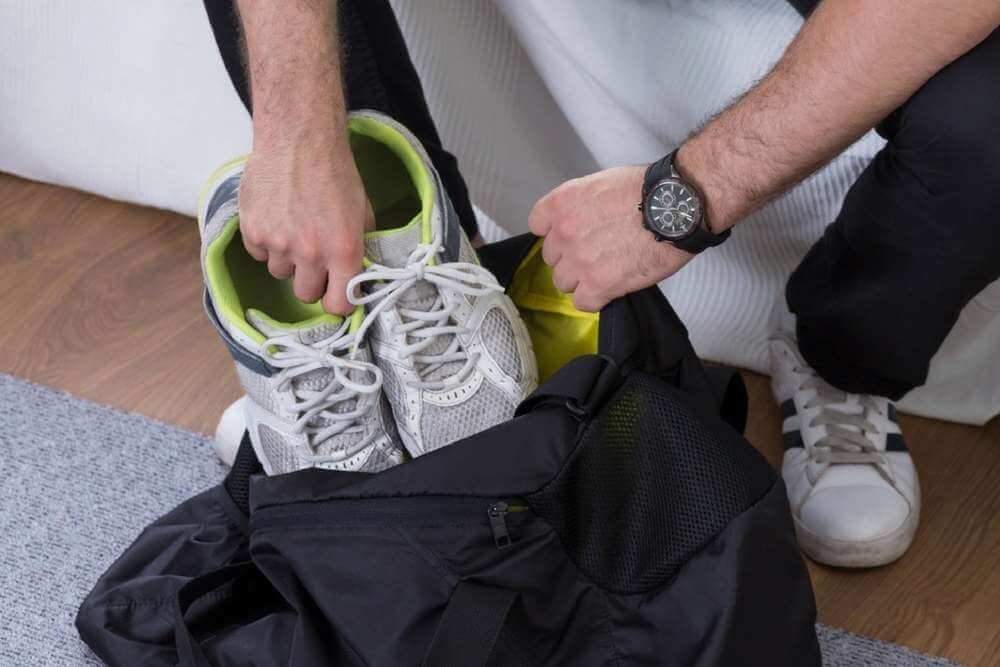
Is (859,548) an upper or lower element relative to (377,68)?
lower

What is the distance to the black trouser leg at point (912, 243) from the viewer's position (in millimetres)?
818

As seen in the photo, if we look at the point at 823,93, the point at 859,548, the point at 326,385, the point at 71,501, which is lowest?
the point at 71,501

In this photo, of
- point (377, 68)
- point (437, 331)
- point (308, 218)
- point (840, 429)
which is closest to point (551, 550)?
point (437, 331)

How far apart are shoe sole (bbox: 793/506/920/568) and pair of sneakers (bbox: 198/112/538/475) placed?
302 mm

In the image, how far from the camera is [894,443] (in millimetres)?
1037

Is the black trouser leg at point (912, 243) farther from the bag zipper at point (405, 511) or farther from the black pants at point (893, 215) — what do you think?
the bag zipper at point (405, 511)

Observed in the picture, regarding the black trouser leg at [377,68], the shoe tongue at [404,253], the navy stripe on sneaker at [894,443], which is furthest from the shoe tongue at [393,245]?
the navy stripe on sneaker at [894,443]

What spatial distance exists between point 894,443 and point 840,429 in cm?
5

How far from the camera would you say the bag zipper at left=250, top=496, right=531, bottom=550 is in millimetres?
728

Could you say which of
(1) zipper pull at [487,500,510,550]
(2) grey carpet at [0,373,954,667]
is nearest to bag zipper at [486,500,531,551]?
(1) zipper pull at [487,500,510,550]

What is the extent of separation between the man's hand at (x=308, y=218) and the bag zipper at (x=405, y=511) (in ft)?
0.50

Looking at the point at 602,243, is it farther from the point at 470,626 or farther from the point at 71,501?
the point at 71,501

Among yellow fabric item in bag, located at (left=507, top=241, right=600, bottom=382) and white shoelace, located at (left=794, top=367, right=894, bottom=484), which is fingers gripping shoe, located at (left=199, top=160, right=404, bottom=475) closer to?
yellow fabric item in bag, located at (left=507, top=241, right=600, bottom=382)

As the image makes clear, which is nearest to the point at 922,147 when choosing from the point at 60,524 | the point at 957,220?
the point at 957,220
